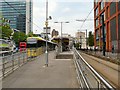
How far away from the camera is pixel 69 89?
9.56 meters

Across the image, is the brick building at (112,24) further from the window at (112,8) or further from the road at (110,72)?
the road at (110,72)

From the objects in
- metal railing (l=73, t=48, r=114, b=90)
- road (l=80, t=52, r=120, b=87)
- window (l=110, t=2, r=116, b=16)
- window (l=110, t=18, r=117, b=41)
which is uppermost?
window (l=110, t=2, r=116, b=16)

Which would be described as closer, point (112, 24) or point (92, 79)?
point (92, 79)

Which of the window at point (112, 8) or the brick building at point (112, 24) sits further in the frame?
the window at point (112, 8)

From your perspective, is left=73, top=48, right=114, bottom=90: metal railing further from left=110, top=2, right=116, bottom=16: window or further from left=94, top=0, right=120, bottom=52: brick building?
left=110, top=2, right=116, bottom=16: window

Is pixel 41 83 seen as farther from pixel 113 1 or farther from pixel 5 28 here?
pixel 5 28

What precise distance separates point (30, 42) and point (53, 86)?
31625 mm

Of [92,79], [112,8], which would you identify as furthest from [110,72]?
[112,8]

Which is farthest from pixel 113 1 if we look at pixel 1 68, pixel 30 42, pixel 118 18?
pixel 1 68

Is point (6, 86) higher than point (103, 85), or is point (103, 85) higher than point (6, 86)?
point (103, 85)

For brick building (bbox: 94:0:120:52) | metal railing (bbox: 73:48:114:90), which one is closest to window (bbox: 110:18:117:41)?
brick building (bbox: 94:0:120:52)

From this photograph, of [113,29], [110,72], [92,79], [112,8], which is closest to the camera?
[92,79]

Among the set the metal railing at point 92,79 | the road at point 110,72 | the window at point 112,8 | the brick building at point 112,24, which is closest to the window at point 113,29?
→ the brick building at point 112,24

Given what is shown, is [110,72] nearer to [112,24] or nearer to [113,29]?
[113,29]
